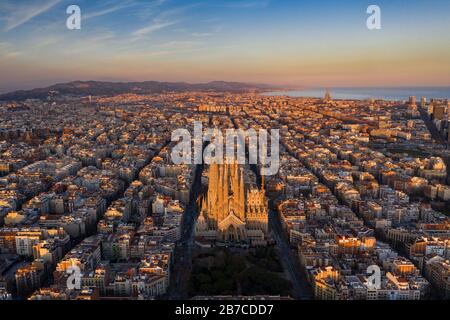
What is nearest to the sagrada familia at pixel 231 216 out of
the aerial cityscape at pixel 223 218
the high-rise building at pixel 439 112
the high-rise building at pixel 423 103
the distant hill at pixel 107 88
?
the aerial cityscape at pixel 223 218

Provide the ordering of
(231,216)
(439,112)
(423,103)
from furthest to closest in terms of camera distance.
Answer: (423,103) → (439,112) → (231,216)

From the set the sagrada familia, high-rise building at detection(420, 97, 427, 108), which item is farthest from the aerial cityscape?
high-rise building at detection(420, 97, 427, 108)

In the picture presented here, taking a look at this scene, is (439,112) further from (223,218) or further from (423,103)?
(223,218)

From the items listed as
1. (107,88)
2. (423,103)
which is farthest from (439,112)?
(107,88)

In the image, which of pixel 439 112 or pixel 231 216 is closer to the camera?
pixel 231 216

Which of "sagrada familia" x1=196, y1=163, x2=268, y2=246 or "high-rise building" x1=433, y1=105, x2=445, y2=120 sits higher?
"high-rise building" x1=433, y1=105, x2=445, y2=120

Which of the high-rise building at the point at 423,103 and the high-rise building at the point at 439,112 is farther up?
the high-rise building at the point at 423,103

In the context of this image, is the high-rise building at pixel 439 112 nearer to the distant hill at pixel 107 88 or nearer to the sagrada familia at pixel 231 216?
the distant hill at pixel 107 88

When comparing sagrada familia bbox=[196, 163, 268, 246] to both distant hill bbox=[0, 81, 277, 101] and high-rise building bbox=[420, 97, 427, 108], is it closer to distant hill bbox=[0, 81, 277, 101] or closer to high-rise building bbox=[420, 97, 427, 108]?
distant hill bbox=[0, 81, 277, 101]

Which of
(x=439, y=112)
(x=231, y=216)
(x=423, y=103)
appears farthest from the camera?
(x=423, y=103)
